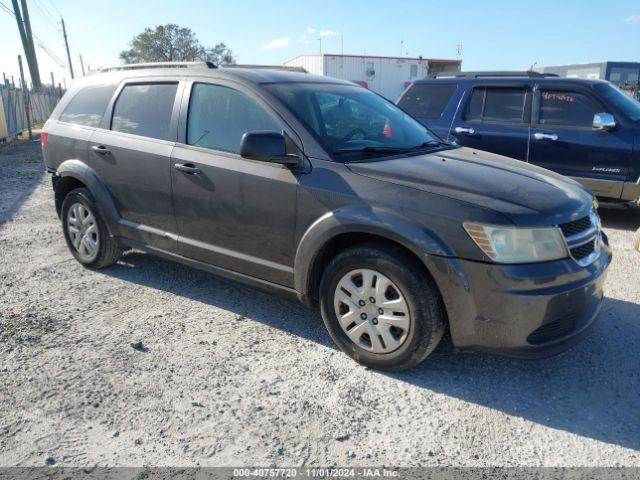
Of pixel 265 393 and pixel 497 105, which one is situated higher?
pixel 497 105

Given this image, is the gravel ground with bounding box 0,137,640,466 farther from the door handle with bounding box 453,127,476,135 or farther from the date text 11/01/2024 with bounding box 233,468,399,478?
the door handle with bounding box 453,127,476,135

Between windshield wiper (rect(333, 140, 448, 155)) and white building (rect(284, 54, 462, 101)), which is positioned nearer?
windshield wiper (rect(333, 140, 448, 155))

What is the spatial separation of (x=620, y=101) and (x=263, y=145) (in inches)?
207

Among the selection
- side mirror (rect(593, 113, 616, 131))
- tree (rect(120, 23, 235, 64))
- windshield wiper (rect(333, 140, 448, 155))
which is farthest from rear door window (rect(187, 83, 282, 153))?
tree (rect(120, 23, 235, 64))

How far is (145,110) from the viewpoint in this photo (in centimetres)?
425

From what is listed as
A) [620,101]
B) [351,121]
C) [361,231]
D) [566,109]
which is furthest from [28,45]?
[361,231]

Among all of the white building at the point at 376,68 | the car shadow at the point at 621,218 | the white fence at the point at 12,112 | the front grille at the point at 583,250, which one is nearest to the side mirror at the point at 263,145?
the front grille at the point at 583,250

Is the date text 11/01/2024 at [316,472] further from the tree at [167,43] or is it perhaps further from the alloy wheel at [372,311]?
the tree at [167,43]

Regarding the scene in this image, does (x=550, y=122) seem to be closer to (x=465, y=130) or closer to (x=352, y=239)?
(x=465, y=130)

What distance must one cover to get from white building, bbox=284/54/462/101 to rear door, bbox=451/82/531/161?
2420 cm

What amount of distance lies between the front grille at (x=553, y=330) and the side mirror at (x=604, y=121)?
4041 millimetres

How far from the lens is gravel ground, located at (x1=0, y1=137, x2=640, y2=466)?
8.21ft

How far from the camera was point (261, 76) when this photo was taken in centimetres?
375

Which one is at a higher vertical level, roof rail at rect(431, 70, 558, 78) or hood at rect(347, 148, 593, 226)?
roof rail at rect(431, 70, 558, 78)
